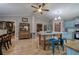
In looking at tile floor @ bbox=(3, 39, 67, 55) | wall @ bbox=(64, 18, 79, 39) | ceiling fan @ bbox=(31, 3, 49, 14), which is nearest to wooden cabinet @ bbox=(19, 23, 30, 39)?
tile floor @ bbox=(3, 39, 67, 55)

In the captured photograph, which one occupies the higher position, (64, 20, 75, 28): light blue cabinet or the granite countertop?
(64, 20, 75, 28): light blue cabinet

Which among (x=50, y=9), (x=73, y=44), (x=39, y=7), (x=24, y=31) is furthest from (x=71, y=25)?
(x=24, y=31)

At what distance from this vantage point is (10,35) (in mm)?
2084

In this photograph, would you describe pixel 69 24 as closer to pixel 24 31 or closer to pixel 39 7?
pixel 39 7

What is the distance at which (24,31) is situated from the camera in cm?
215

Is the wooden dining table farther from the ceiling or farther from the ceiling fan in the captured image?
the ceiling fan

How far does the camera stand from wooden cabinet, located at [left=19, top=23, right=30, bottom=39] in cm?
212

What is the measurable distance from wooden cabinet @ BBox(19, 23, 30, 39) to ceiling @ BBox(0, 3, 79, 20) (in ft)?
0.69

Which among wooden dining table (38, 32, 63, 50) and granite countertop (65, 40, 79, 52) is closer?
granite countertop (65, 40, 79, 52)

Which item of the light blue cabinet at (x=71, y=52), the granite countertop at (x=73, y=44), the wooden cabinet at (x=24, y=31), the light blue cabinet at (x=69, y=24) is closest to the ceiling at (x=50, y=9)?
the light blue cabinet at (x=69, y=24)

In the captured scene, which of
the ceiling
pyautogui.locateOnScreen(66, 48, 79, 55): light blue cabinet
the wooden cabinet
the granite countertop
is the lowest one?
pyautogui.locateOnScreen(66, 48, 79, 55): light blue cabinet

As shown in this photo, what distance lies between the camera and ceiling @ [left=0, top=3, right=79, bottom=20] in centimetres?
203

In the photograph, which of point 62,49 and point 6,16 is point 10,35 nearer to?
point 6,16

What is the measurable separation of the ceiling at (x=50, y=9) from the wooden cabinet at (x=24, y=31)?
0.69 ft
